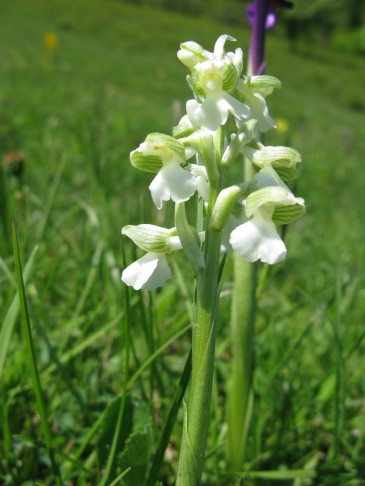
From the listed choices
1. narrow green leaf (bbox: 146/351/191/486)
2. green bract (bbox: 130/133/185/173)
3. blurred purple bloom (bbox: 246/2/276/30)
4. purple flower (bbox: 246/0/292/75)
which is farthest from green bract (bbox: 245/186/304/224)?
blurred purple bloom (bbox: 246/2/276/30)

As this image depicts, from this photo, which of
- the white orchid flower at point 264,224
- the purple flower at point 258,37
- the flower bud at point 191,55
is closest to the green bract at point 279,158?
the white orchid flower at point 264,224

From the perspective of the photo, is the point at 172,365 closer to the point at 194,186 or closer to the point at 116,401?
the point at 116,401

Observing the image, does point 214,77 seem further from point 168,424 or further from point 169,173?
point 168,424

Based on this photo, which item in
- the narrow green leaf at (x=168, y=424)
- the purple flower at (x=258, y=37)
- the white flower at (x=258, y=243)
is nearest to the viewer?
the white flower at (x=258, y=243)

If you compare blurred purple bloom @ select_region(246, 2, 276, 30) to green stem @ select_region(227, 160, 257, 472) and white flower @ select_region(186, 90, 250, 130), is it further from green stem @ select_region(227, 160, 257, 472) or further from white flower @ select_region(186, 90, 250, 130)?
white flower @ select_region(186, 90, 250, 130)

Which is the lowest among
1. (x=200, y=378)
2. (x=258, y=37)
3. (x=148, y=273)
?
(x=200, y=378)

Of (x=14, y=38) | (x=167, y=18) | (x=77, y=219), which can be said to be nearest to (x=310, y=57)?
(x=167, y=18)

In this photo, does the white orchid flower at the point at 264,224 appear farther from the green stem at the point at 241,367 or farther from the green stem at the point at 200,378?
the green stem at the point at 241,367

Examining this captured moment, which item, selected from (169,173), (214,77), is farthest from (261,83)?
(169,173)
